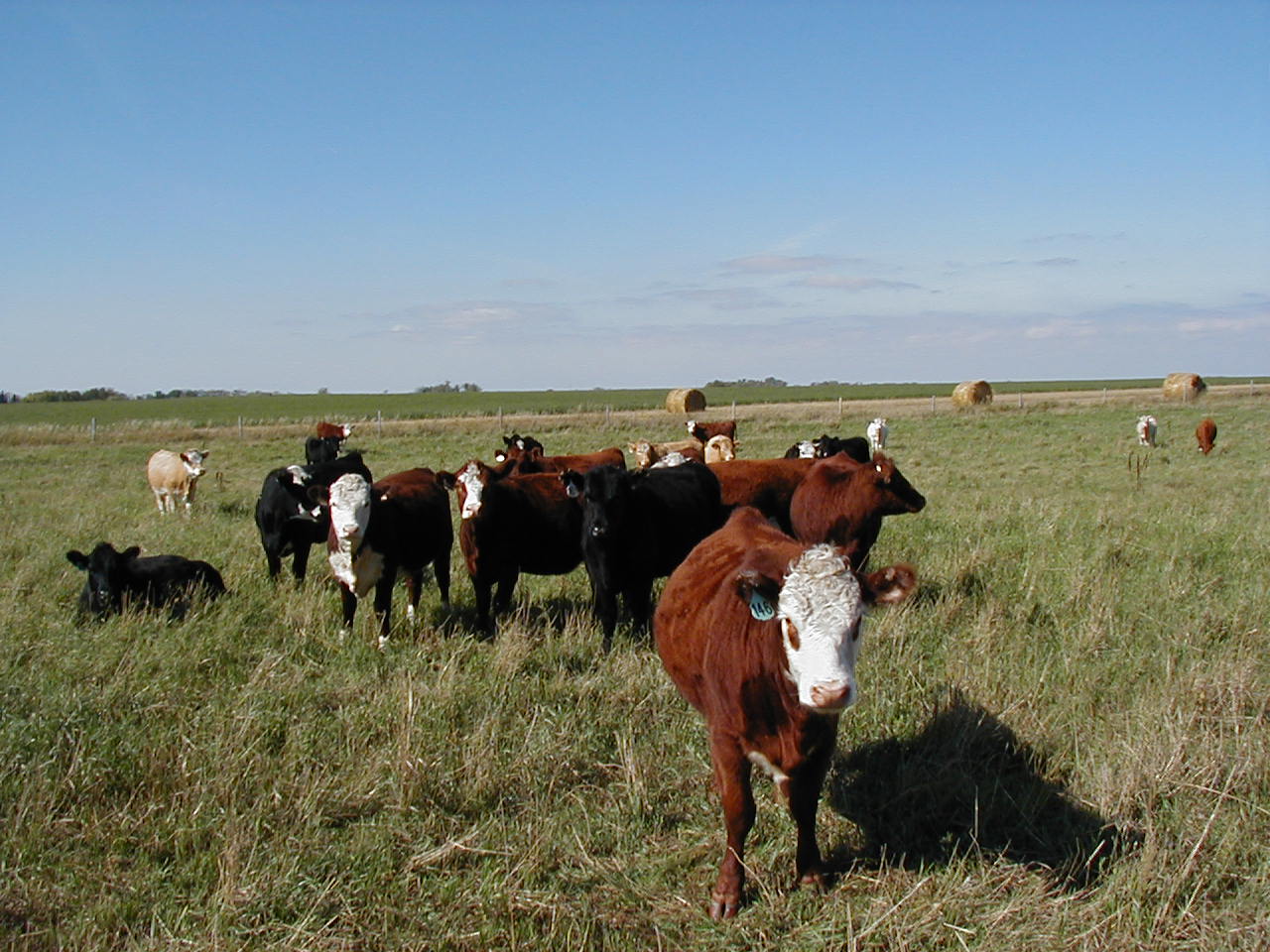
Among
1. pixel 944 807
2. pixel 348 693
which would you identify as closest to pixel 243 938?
pixel 348 693

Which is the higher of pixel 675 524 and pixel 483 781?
pixel 675 524

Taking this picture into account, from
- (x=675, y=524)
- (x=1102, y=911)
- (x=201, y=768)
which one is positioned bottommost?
(x=1102, y=911)

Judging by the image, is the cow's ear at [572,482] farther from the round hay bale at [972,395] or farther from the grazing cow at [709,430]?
the round hay bale at [972,395]

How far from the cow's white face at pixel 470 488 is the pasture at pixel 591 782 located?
0.99 meters

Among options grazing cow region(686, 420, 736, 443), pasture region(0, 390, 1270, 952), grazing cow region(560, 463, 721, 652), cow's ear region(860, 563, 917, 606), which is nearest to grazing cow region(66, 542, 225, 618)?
pasture region(0, 390, 1270, 952)

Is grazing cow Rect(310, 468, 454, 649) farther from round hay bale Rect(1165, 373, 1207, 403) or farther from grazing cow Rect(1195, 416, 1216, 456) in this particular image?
round hay bale Rect(1165, 373, 1207, 403)

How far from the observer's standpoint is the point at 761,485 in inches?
421

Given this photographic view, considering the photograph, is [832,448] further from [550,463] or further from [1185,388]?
[1185,388]

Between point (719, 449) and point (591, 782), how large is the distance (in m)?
14.6

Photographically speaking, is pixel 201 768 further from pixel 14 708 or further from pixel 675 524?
pixel 675 524

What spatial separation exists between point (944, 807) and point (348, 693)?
3535 mm

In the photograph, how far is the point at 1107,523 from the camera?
39.3 ft

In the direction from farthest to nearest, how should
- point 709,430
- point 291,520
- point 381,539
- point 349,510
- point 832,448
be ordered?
point 709,430 → point 832,448 → point 291,520 → point 381,539 → point 349,510

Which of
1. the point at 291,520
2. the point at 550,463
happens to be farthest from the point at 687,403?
the point at 291,520
